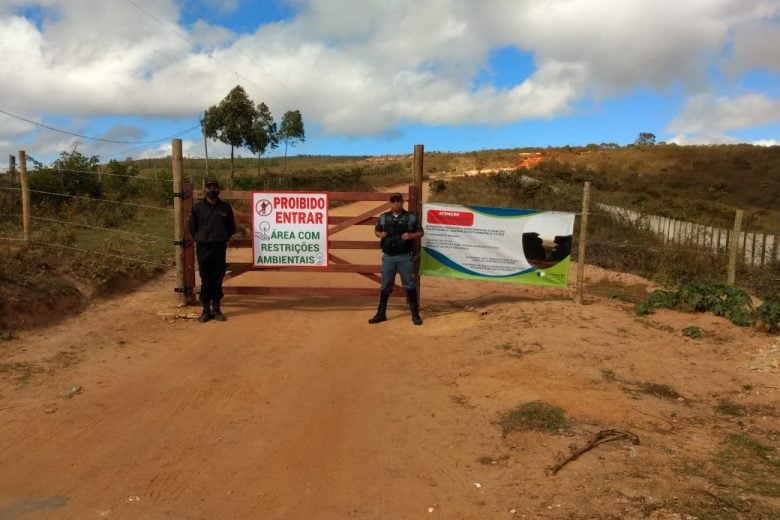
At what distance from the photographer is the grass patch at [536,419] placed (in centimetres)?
499

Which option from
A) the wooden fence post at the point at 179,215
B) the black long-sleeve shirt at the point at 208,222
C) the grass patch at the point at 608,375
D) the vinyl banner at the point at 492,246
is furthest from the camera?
the vinyl banner at the point at 492,246

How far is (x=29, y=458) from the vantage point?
173 inches

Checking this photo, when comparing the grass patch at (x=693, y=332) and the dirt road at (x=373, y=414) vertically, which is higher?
the grass patch at (x=693, y=332)

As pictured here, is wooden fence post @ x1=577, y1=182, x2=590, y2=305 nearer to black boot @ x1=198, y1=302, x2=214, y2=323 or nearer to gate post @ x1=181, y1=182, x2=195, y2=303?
black boot @ x1=198, y1=302, x2=214, y2=323

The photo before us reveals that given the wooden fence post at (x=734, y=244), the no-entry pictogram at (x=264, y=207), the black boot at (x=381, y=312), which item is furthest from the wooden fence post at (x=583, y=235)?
the no-entry pictogram at (x=264, y=207)

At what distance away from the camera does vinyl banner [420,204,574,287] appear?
9234 mm

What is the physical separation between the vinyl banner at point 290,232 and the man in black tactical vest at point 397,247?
43.8 inches

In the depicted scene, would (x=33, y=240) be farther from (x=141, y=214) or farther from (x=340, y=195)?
(x=141, y=214)

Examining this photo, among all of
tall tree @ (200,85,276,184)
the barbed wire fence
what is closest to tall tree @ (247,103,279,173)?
tall tree @ (200,85,276,184)

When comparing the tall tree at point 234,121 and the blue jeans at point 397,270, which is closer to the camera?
the blue jeans at point 397,270

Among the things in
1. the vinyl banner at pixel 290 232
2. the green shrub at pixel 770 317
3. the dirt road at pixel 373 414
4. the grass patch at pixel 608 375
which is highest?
the vinyl banner at pixel 290 232

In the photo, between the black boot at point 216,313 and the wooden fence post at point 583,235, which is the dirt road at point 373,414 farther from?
the wooden fence post at point 583,235

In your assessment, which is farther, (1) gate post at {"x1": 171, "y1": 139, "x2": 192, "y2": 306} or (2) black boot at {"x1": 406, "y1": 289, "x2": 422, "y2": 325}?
(1) gate post at {"x1": 171, "y1": 139, "x2": 192, "y2": 306}

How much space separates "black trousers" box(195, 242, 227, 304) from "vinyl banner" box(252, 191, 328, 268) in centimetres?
70
